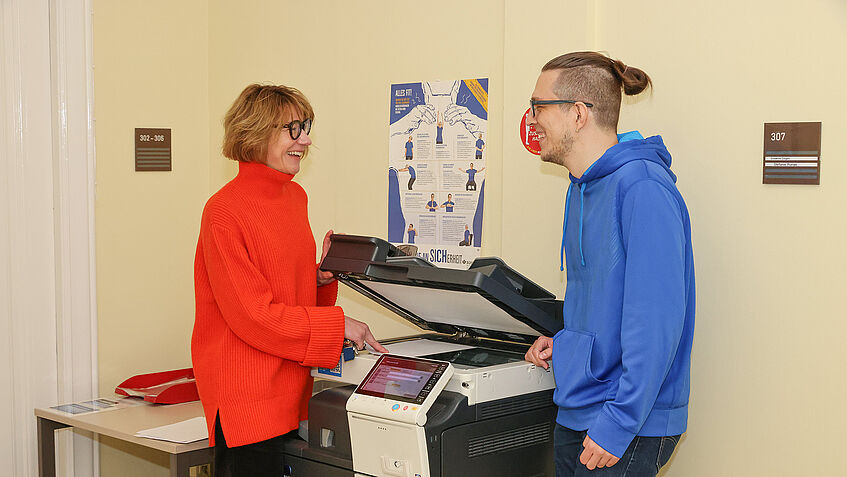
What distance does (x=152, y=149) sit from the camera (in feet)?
10.9

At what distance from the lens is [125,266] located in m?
3.25

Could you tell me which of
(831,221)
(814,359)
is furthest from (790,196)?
(814,359)

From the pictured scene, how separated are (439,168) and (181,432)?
115 cm

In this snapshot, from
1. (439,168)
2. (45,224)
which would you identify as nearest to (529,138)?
(439,168)

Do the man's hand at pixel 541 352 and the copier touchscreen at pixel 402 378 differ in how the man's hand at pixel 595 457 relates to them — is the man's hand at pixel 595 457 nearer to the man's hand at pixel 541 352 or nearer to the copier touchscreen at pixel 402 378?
the man's hand at pixel 541 352

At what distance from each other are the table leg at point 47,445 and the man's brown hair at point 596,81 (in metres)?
2.08

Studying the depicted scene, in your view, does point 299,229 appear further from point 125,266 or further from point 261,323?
point 125,266

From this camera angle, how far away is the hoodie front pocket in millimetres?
1843

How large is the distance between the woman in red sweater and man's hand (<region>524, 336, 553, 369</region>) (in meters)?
0.41

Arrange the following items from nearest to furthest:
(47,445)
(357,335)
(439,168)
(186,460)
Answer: (357,335), (186,460), (439,168), (47,445)

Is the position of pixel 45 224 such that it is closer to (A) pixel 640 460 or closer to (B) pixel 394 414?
(B) pixel 394 414

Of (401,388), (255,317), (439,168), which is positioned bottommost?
(401,388)

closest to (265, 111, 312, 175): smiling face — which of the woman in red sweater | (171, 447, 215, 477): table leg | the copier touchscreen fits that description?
the woman in red sweater

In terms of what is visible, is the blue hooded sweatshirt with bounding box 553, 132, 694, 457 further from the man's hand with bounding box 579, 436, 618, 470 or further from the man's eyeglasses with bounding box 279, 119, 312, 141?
the man's eyeglasses with bounding box 279, 119, 312, 141
